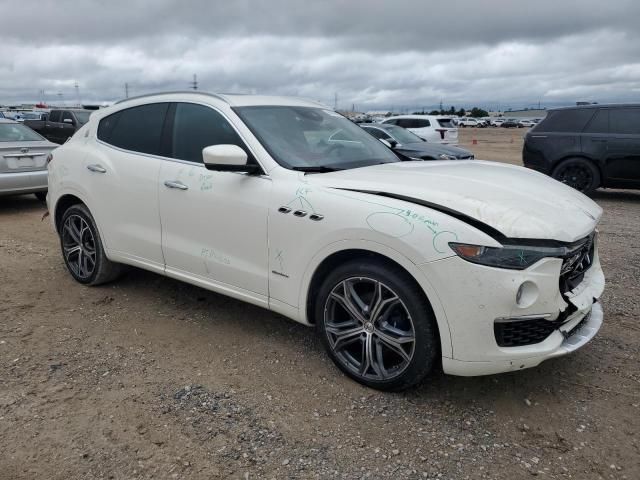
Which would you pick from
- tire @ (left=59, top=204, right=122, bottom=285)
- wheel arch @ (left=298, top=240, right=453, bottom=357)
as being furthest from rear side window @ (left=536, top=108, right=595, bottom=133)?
tire @ (left=59, top=204, right=122, bottom=285)

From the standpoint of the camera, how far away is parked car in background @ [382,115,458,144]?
18797 mm

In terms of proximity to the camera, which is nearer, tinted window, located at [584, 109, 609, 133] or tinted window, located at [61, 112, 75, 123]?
tinted window, located at [584, 109, 609, 133]

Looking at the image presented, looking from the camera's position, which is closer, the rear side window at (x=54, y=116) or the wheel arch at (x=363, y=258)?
the wheel arch at (x=363, y=258)

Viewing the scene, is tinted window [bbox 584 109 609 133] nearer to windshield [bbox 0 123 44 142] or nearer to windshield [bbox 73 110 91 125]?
windshield [bbox 0 123 44 142]

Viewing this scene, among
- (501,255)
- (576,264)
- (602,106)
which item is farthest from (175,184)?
(602,106)

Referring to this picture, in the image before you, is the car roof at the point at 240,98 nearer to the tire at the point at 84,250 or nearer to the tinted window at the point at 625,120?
the tire at the point at 84,250

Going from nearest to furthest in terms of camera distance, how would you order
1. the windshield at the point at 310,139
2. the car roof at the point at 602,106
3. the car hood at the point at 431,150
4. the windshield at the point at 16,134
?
1. the windshield at the point at 310,139
2. the windshield at the point at 16,134
3. the car roof at the point at 602,106
4. the car hood at the point at 431,150

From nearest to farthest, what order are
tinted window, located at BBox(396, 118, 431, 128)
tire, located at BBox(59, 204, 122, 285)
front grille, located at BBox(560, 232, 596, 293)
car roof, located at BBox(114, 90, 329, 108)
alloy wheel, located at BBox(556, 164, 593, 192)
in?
1. front grille, located at BBox(560, 232, 596, 293)
2. car roof, located at BBox(114, 90, 329, 108)
3. tire, located at BBox(59, 204, 122, 285)
4. alloy wheel, located at BBox(556, 164, 593, 192)
5. tinted window, located at BBox(396, 118, 431, 128)

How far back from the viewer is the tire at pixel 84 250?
4.84 metres

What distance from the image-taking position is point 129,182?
4348mm

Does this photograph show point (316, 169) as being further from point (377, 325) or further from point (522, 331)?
point (522, 331)

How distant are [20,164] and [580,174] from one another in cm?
971

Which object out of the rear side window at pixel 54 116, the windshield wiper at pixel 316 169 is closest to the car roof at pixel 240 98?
the windshield wiper at pixel 316 169

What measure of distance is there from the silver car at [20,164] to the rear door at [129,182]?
4.63 meters
